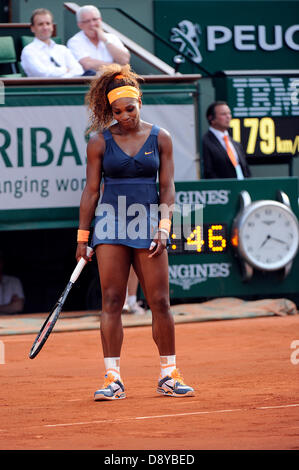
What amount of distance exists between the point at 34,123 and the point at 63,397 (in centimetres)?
539

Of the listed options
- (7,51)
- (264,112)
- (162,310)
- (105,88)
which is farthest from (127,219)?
(264,112)

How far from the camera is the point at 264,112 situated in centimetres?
1405

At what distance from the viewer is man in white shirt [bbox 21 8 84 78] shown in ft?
38.7

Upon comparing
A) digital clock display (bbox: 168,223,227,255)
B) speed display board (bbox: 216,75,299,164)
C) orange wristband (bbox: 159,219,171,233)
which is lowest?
orange wristband (bbox: 159,219,171,233)

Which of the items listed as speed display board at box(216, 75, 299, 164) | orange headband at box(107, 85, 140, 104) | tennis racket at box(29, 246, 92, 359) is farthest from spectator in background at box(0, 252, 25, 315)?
orange headband at box(107, 85, 140, 104)

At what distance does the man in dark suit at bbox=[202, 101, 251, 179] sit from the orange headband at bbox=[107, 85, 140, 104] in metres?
5.62

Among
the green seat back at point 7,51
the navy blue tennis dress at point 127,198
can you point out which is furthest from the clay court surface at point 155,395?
the green seat back at point 7,51

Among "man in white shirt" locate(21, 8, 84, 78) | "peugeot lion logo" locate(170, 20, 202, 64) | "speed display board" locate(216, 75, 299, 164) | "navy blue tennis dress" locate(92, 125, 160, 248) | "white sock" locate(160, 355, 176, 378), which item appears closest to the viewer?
"navy blue tennis dress" locate(92, 125, 160, 248)

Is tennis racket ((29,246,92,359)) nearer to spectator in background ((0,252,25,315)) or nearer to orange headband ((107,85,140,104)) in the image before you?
orange headband ((107,85,140,104))

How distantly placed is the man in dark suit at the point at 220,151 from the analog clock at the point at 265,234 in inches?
21.8

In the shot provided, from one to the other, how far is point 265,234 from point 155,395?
5.32m

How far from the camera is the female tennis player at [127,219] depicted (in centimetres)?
641

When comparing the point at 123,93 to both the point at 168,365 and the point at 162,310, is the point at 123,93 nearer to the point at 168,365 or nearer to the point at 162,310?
the point at 162,310

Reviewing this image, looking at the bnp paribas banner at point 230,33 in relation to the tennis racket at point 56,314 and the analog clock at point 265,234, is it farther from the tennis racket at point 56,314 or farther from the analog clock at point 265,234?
the tennis racket at point 56,314
